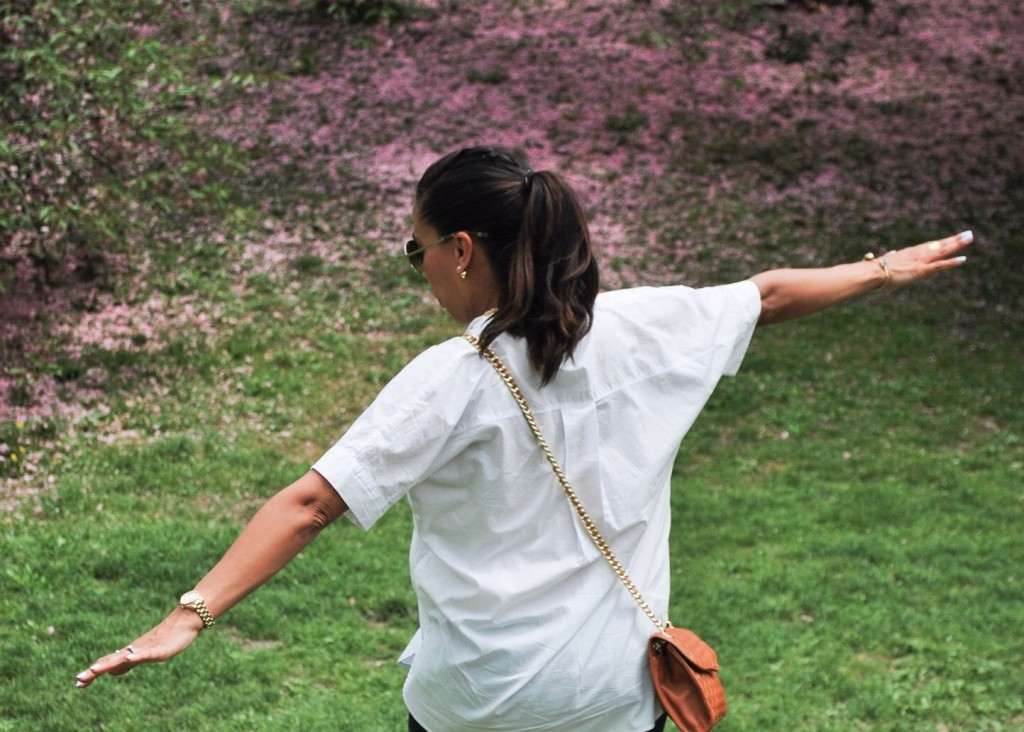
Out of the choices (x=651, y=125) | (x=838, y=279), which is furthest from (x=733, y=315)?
(x=651, y=125)

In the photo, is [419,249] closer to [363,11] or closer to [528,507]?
[528,507]

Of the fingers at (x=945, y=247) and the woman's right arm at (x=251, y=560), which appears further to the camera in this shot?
the fingers at (x=945, y=247)

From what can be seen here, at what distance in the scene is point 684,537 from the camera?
6301 mm

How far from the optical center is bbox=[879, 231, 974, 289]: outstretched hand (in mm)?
2684

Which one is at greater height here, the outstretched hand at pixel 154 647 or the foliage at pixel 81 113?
the outstretched hand at pixel 154 647

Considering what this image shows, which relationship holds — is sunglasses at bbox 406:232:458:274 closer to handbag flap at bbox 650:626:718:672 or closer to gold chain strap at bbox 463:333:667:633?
gold chain strap at bbox 463:333:667:633

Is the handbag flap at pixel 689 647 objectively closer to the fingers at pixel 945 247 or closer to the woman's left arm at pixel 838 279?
the woman's left arm at pixel 838 279

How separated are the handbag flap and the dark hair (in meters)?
0.53

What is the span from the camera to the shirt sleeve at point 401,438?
1911 millimetres

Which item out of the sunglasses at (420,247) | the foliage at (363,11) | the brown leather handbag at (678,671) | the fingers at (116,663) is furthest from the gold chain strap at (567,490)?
the foliage at (363,11)

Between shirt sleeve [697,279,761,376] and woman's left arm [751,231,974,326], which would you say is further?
woman's left arm [751,231,974,326]

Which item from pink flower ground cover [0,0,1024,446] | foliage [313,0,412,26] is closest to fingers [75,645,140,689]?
pink flower ground cover [0,0,1024,446]

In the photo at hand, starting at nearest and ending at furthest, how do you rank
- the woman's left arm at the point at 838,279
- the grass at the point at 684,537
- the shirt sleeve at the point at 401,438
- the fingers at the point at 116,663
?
the fingers at the point at 116,663, the shirt sleeve at the point at 401,438, the woman's left arm at the point at 838,279, the grass at the point at 684,537

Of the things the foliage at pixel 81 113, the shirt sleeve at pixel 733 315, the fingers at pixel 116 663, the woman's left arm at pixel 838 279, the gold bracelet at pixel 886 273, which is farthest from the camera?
the foliage at pixel 81 113
